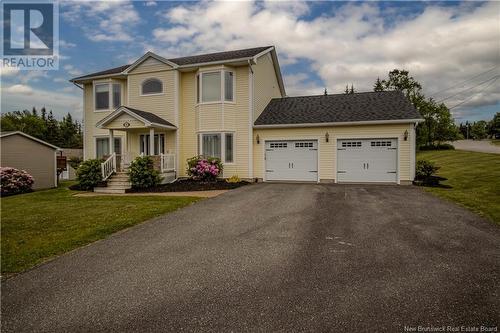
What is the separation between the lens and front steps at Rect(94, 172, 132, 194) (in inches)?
538

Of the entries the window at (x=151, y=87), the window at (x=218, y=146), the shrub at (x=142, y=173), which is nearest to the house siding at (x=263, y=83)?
the window at (x=218, y=146)

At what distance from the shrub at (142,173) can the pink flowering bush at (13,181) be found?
6.75 m

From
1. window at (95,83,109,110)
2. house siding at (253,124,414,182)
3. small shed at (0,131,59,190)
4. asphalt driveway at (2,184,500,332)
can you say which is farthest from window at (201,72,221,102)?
small shed at (0,131,59,190)

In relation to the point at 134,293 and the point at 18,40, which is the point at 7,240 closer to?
the point at 134,293

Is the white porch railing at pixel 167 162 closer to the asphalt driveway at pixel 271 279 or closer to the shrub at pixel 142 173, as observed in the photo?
the shrub at pixel 142 173

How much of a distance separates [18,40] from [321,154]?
44.2 feet

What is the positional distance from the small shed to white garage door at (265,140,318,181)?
603 inches

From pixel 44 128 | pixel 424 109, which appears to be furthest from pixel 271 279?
pixel 44 128

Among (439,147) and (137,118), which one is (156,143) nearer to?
(137,118)

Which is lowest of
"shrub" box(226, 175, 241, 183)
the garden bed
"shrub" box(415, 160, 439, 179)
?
the garden bed

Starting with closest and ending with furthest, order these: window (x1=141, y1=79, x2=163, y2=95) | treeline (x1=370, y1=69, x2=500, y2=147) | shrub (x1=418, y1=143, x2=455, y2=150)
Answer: window (x1=141, y1=79, x2=163, y2=95) → treeline (x1=370, y1=69, x2=500, y2=147) → shrub (x1=418, y1=143, x2=455, y2=150)

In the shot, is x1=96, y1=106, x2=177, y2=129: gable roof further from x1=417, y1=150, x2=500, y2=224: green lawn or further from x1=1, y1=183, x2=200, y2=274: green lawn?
x1=417, y1=150, x2=500, y2=224: green lawn

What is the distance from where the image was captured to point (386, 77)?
32656 mm

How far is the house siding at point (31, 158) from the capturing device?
55.7 ft
